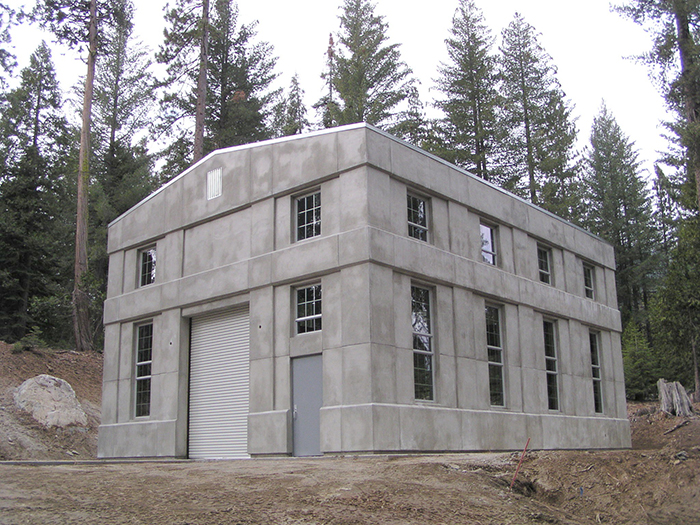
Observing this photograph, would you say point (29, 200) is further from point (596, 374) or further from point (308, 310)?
point (596, 374)

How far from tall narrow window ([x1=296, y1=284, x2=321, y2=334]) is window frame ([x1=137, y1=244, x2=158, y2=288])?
21.4ft

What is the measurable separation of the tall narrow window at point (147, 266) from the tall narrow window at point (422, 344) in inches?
349

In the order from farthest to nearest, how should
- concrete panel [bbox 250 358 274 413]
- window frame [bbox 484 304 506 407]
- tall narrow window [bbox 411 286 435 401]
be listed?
1. window frame [bbox 484 304 506 407]
2. concrete panel [bbox 250 358 274 413]
3. tall narrow window [bbox 411 286 435 401]

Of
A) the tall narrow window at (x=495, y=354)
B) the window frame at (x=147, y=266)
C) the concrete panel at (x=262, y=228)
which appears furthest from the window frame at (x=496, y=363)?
the window frame at (x=147, y=266)

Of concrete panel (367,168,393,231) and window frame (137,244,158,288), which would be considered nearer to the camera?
concrete panel (367,168,393,231)

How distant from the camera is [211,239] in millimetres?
19359

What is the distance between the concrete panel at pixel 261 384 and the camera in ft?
54.7

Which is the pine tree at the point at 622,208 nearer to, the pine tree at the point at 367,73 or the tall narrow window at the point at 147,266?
the pine tree at the point at 367,73

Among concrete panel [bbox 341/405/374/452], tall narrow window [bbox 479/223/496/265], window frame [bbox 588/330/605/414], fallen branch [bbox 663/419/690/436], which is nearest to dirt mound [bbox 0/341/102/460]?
A: concrete panel [bbox 341/405/374/452]

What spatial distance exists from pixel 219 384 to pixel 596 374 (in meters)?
13.0

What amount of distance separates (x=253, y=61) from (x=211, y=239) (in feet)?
83.7

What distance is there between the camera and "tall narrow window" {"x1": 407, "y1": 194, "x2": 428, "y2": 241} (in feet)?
56.6

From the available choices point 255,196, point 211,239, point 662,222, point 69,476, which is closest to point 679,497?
point 69,476

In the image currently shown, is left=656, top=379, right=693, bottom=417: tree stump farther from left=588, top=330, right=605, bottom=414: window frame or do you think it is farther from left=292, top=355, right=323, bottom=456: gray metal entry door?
left=292, top=355, right=323, bottom=456: gray metal entry door
